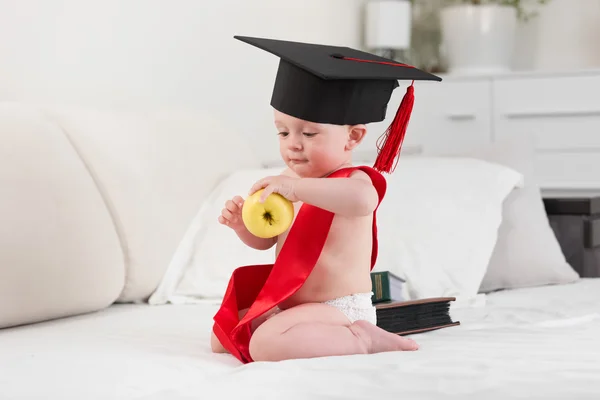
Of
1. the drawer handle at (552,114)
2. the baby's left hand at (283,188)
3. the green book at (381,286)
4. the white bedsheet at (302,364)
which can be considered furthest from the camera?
the drawer handle at (552,114)

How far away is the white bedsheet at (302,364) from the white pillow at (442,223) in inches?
7.6

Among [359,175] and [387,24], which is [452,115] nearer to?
[387,24]

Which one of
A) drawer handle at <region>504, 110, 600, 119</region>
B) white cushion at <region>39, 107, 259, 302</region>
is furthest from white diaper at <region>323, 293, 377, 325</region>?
drawer handle at <region>504, 110, 600, 119</region>

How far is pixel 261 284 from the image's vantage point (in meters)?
1.44

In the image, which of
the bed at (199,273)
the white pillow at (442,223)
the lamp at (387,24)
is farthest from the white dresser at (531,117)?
the white pillow at (442,223)

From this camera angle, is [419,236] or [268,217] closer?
[268,217]

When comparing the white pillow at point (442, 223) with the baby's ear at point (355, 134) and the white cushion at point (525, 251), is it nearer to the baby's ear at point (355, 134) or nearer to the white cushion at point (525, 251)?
the white cushion at point (525, 251)

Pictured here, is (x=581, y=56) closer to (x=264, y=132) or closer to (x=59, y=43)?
(x=264, y=132)

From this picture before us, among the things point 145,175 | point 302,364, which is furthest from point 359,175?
point 145,175

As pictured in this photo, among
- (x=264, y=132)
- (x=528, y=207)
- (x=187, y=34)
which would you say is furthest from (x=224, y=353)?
(x=264, y=132)

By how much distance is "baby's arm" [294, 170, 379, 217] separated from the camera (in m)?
1.26

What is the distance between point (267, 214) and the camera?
128 cm

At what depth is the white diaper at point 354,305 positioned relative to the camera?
1.35 meters

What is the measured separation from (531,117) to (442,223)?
1.71m
